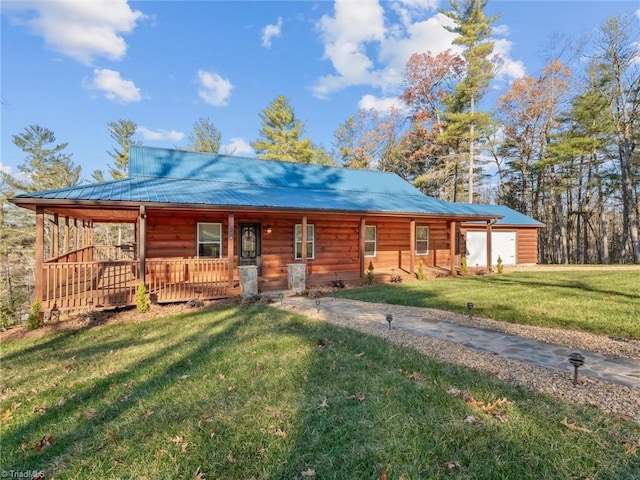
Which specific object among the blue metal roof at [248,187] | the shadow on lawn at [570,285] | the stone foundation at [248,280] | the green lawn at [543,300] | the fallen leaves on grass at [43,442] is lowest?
the fallen leaves on grass at [43,442]

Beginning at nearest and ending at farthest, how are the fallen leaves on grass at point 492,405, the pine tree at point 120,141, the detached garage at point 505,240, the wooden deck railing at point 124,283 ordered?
1. the fallen leaves on grass at point 492,405
2. the wooden deck railing at point 124,283
3. the detached garage at point 505,240
4. the pine tree at point 120,141

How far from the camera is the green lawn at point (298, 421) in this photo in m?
2.32

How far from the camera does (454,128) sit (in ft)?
77.1

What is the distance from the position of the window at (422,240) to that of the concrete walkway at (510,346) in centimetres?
873

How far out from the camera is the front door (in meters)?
12.3

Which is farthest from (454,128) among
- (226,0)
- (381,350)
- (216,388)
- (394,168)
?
(216,388)

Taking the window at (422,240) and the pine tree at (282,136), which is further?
the pine tree at (282,136)

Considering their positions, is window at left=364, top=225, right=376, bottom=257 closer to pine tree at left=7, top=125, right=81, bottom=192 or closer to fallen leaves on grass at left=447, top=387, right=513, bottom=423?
fallen leaves on grass at left=447, top=387, right=513, bottom=423

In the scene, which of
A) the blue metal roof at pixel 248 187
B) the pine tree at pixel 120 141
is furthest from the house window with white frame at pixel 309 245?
the pine tree at pixel 120 141

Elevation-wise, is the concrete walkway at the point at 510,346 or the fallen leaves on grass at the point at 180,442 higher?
the concrete walkway at the point at 510,346

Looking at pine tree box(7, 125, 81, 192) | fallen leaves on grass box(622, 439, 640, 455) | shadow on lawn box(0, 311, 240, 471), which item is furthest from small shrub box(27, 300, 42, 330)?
pine tree box(7, 125, 81, 192)

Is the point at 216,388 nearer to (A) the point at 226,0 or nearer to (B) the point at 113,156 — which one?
(A) the point at 226,0

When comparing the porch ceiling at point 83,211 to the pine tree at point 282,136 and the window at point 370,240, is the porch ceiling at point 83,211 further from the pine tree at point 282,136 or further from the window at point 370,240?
the pine tree at point 282,136

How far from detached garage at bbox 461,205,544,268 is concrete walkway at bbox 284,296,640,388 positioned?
12584 mm
